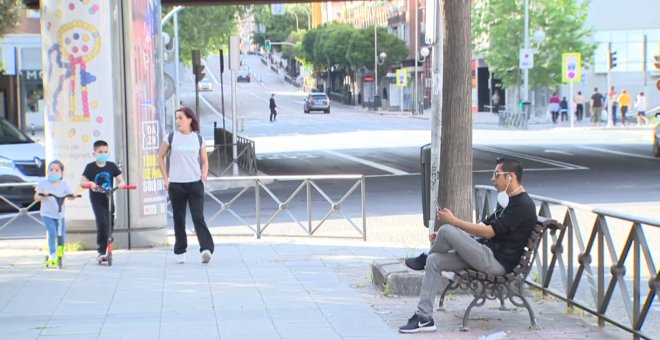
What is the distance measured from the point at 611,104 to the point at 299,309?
44996 mm

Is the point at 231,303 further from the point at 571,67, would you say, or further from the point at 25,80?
the point at 25,80

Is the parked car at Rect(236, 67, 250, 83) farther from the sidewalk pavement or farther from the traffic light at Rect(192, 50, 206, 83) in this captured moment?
the sidewalk pavement

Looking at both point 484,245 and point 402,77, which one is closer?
point 484,245

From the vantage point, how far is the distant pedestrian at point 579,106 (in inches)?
2222

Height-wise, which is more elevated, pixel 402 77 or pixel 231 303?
pixel 402 77

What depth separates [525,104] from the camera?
182ft

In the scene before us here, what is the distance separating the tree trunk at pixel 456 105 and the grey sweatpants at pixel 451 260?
4.82 ft

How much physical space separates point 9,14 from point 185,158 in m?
17.2

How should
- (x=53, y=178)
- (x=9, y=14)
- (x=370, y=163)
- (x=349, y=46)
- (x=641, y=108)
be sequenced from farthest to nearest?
(x=349, y=46)
(x=641, y=108)
(x=370, y=163)
(x=9, y=14)
(x=53, y=178)

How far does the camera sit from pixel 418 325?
7719 millimetres

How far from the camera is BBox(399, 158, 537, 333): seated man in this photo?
25.4 ft

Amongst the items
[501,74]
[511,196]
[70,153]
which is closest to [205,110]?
[501,74]

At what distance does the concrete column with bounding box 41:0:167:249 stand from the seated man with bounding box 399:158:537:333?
6.28 m

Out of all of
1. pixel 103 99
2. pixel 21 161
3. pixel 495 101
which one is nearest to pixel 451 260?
pixel 103 99
